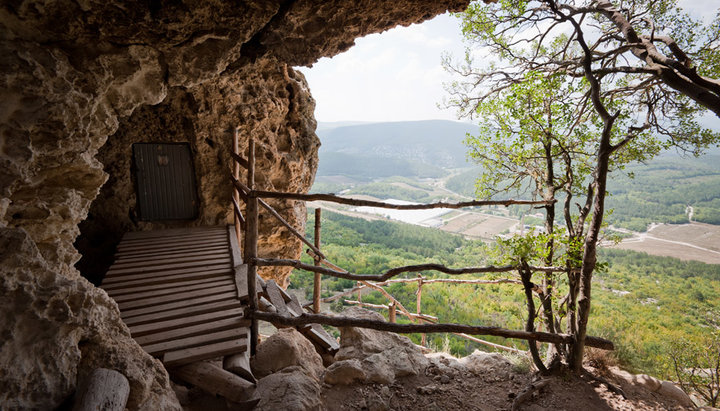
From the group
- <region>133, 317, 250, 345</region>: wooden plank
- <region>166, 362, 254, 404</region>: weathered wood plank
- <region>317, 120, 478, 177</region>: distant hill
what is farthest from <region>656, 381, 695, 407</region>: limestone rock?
<region>317, 120, 478, 177</region>: distant hill

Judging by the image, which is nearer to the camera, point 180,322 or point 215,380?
point 215,380

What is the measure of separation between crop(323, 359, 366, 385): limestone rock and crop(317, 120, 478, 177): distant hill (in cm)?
8273

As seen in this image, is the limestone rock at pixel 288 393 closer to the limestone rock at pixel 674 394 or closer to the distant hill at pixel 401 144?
the limestone rock at pixel 674 394

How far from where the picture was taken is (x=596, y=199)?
160 inches

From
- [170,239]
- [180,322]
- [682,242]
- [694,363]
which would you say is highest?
[170,239]

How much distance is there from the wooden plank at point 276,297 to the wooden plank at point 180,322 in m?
1.13

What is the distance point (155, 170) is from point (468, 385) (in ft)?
25.6

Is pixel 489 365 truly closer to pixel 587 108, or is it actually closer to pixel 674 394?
pixel 674 394

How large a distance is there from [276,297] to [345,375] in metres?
2.31

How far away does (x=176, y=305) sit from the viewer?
4309mm

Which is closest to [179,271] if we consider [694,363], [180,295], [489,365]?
[180,295]

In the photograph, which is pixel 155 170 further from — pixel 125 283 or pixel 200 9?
pixel 200 9

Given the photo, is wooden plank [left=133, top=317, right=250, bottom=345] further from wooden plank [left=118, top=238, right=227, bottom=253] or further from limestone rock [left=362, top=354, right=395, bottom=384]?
wooden plank [left=118, top=238, right=227, bottom=253]

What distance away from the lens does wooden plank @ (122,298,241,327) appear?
397cm
